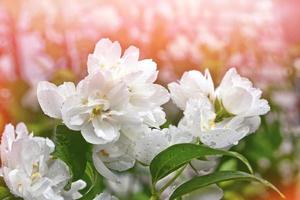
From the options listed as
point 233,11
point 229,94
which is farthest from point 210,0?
point 229,94

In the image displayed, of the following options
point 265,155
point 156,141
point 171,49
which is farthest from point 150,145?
point 171,49

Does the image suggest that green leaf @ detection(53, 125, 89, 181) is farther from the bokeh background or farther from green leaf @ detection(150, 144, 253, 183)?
the bokeh background

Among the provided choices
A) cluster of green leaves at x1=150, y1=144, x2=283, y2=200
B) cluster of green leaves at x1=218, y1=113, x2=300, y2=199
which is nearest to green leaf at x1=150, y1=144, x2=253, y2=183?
cluster of green leaves at x1=150, y1=144, x2=283, y2=200

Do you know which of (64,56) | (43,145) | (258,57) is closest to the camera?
(43,145)

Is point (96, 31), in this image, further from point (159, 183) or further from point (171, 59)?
point (159, 183)

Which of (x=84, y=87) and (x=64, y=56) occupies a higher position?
(x=84, y=87)

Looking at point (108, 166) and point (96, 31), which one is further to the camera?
point (96, 31)

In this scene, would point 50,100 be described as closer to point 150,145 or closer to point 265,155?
point 150,145
